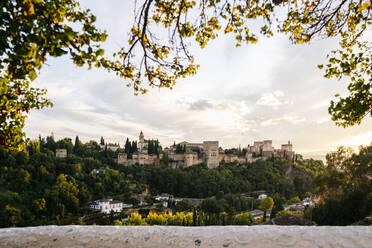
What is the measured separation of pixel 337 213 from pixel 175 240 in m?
14.7

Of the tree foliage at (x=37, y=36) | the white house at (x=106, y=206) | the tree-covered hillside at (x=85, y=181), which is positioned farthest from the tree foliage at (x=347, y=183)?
the white house at (x=106, y=206)

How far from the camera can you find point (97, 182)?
36938 millimetres

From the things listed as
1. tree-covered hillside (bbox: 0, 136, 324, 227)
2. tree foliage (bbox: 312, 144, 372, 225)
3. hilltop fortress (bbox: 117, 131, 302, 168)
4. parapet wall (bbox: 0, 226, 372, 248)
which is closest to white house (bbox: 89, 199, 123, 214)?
tree-covered hillside (bbox: 0, 136, 324, 227)

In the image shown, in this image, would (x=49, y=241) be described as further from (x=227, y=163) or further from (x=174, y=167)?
(x=227, y=163)

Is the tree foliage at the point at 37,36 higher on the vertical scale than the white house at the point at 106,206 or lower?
higher

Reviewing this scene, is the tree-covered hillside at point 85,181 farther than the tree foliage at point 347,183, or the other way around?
the tree-covered hillside at point 85,181

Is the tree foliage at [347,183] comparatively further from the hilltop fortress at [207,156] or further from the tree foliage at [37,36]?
the hilltop fortress at [207,156]

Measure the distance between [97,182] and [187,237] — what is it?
39.3m

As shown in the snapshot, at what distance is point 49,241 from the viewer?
237 cm

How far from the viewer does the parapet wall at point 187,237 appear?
1.92 metres

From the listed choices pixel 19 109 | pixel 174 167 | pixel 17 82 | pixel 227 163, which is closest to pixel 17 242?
pixel 19 109

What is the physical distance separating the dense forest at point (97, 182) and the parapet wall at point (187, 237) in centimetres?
1236

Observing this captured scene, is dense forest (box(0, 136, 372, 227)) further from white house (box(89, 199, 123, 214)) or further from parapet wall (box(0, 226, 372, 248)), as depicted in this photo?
parapet wall (box(0, 226, 372, 248))

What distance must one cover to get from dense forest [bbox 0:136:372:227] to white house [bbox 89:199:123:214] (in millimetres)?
1481
